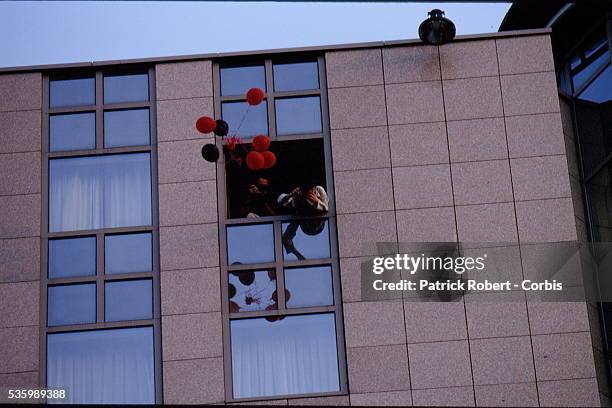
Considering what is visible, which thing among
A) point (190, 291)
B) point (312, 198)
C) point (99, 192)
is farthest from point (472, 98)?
Result: point (99, 192)

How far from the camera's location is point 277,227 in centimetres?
1755

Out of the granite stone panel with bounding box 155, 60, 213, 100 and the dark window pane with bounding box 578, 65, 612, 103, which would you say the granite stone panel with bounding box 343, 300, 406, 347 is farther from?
the dark window pane with bounding box 578, 65, 612, 103

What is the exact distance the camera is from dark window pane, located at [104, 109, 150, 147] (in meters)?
18.2

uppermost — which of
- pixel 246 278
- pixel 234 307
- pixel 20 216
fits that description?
pixel 20 216

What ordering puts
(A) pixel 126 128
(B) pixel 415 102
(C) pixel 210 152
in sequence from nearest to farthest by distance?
(C) pixel 210 152 < (B) pixel 415 102 < (A) pixel 126 128

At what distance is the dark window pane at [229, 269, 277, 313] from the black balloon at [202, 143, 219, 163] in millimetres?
1763

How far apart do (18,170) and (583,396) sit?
359 inches

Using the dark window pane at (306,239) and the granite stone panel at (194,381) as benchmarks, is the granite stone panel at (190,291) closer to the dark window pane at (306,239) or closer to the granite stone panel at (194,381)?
the granite stone panel at (194,381)

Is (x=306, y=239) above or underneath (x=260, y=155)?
underneath

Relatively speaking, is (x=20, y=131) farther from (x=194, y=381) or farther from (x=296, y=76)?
(x=194, y=381)

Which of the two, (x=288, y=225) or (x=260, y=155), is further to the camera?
(x=288, y=225)

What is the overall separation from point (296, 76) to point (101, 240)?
4020 mm

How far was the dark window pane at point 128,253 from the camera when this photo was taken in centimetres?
1745


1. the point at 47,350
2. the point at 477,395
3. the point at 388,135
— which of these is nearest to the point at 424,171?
the point at 388,135
